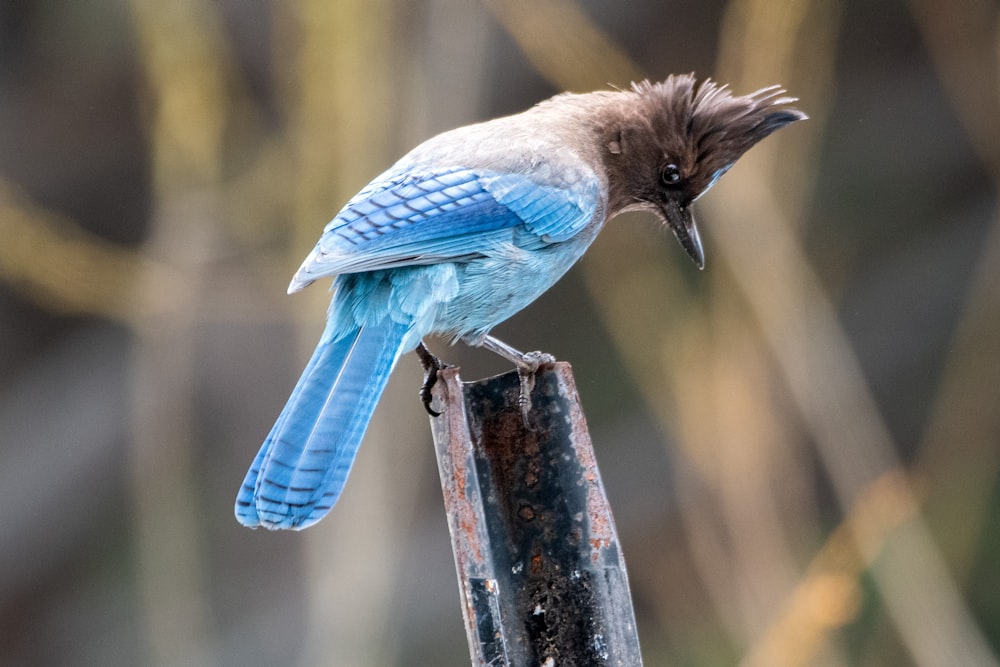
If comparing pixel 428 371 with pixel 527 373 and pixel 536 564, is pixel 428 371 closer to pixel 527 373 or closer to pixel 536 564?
pixel 527 373

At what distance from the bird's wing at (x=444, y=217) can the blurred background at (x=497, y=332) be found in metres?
1.83

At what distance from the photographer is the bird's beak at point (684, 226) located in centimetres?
340

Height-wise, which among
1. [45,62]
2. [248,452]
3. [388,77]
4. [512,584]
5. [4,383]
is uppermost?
[45,62]

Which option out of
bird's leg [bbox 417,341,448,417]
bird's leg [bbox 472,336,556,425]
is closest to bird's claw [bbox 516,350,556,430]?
bird's leg [bbox 472,336,556,425]

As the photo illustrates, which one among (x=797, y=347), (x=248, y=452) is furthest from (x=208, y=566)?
(x=797, y=347)

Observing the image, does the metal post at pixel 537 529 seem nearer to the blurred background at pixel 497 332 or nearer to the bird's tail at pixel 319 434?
the bird's tail at pixel 319 434

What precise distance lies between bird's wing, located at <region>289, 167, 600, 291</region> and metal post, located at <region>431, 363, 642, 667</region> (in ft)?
1.95

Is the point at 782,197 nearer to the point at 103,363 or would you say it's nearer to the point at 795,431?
the point at 795,431

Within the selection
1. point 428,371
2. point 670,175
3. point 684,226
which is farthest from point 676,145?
point 428,371

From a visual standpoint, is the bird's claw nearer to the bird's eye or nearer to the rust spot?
the rust spot

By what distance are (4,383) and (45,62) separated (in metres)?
1.38

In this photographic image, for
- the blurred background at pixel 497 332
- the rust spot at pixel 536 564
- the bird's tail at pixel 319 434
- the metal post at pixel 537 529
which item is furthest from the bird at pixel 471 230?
the blurred background at pixel 497 332

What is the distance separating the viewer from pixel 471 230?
2906 millimetres

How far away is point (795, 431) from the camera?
520 centimetres
